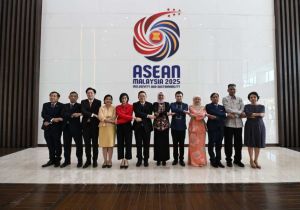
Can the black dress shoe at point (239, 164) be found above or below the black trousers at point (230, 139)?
below

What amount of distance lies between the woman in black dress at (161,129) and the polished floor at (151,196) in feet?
4.14

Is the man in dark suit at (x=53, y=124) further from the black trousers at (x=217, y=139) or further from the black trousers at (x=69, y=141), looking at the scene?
the black trousers at (x=217, y=139)

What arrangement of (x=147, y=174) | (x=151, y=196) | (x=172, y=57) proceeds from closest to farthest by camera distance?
(x=151, y=196), (x=147, y=174), (x=172, y=57)

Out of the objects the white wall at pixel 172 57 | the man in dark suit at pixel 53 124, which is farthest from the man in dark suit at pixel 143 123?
the white wall at pixel 172 57

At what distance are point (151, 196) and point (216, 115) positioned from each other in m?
2.25

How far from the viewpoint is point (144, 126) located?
4617 mm

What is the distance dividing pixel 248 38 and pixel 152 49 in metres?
3.01

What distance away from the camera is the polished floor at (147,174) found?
3691 millimetres

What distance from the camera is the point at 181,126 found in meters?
4.69

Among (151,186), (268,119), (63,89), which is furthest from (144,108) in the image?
(268,119)

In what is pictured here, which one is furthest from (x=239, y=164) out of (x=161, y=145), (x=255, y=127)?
(x=161, y=145)

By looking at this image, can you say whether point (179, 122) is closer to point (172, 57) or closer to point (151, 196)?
point (151, 196)

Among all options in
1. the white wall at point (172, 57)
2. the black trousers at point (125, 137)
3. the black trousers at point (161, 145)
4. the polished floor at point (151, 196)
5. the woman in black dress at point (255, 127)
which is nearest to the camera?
the polished floor at point (151, 196)

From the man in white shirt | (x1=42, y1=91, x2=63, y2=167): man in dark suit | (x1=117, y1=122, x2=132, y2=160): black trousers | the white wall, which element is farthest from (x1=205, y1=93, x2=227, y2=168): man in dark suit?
(x1=42, y1=91, x2=63, y2=167): man in dark suit
